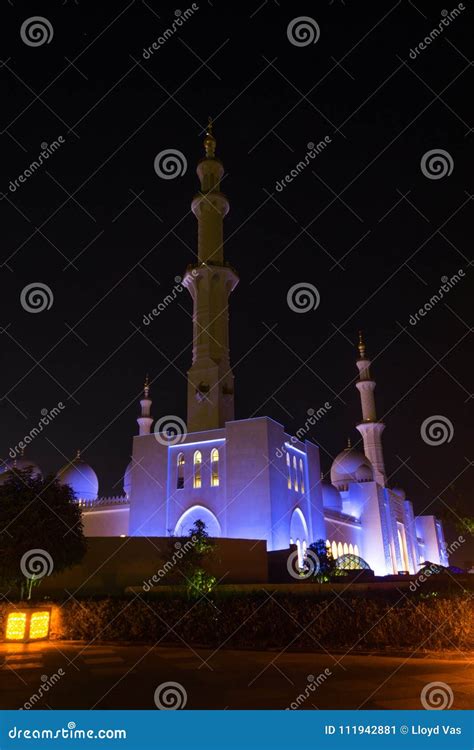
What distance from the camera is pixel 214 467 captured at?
3030 cm

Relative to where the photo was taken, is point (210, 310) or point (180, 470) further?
point (210, 310)

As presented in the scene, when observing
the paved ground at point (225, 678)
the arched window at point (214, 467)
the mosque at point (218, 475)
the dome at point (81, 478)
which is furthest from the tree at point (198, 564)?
the dome at point (81, 478)

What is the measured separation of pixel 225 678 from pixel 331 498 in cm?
3424

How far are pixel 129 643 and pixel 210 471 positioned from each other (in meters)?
16.1

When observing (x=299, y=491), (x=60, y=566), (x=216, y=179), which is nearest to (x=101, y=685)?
(x=60, y=566)

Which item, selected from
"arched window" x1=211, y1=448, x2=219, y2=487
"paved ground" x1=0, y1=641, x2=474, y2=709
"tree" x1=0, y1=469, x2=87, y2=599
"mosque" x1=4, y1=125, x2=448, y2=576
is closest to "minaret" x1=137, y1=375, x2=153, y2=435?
"mosque" x1=4, y1=125, x2=448, y2=576

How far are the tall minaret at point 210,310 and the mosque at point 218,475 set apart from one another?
6cm

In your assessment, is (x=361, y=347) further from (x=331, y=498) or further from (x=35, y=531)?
(x=35, y=531)

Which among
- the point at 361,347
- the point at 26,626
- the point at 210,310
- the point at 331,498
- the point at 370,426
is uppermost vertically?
the point at 361,347

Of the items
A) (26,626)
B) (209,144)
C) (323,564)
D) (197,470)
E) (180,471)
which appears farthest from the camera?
(209,144)

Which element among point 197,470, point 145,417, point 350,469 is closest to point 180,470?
point 197,470

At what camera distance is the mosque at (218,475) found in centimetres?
2873

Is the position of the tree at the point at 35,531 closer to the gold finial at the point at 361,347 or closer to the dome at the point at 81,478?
the dome at the point at 81,478
